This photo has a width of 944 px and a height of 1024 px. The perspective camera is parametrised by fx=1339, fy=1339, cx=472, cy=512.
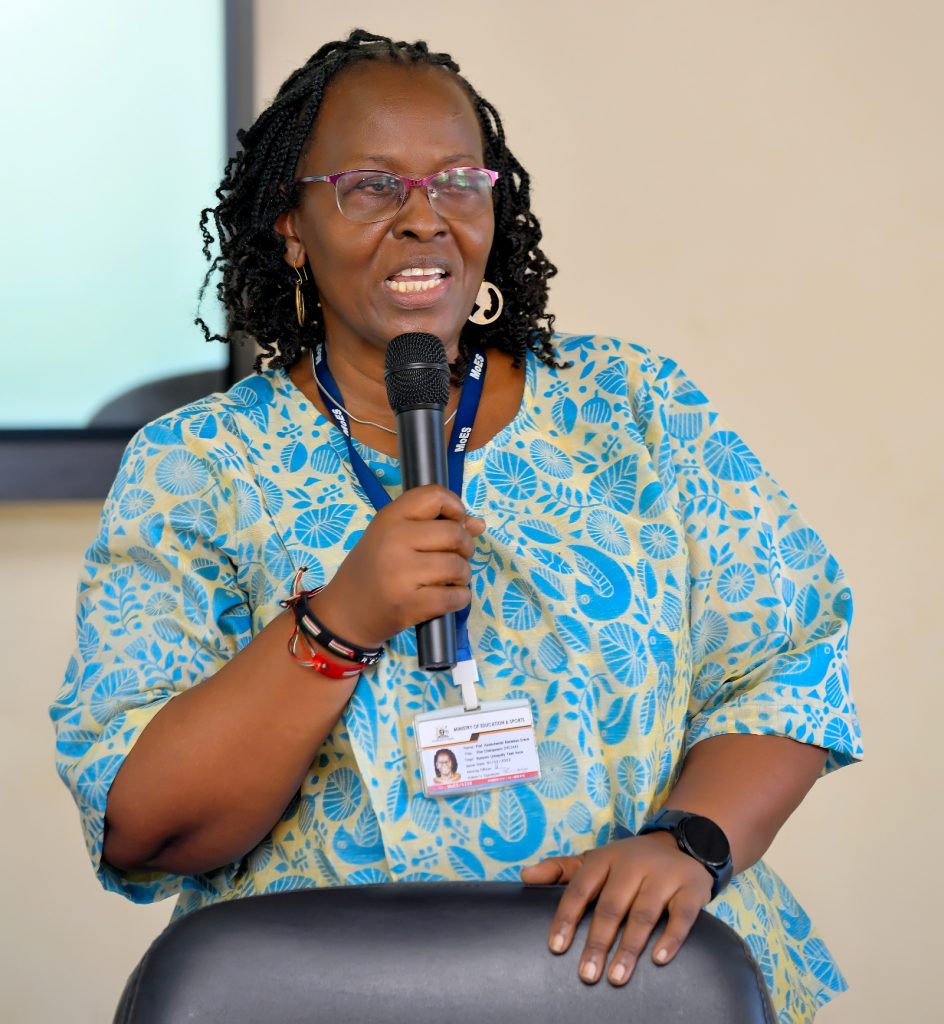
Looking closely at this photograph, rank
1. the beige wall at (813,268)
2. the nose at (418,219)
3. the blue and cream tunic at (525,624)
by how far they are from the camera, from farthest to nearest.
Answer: the beige wall at (813,268)
the nose at (418,219)
the blue and cream tunic at (525,624)

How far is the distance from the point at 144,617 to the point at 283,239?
0.58m

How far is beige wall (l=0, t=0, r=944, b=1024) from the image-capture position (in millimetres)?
2668

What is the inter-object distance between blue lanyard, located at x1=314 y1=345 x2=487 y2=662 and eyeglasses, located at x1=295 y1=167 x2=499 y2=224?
0.22 meters

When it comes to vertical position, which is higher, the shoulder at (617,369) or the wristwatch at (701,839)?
the shoulder at (617,369)

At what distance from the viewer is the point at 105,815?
4.66 feet

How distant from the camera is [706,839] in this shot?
1.32m

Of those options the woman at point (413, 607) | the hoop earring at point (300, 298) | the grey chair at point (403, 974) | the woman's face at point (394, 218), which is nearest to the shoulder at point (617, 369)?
the woman at point (413, 607)

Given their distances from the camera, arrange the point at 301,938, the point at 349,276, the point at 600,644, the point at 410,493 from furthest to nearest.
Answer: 1. the point at 349,276
2. the point at 600,644
3. the point at 410,493
4. the point at 301,938

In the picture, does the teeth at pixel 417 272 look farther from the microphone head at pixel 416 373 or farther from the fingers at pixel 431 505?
the fingers at pixel 431 505

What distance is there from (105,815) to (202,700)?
0.17 m

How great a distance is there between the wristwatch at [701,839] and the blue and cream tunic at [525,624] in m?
0.15

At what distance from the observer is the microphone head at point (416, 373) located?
134 cm

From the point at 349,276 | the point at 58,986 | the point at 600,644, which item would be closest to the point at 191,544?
the point at 349,276

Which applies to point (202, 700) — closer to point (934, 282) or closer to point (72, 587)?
point (72, 587)
